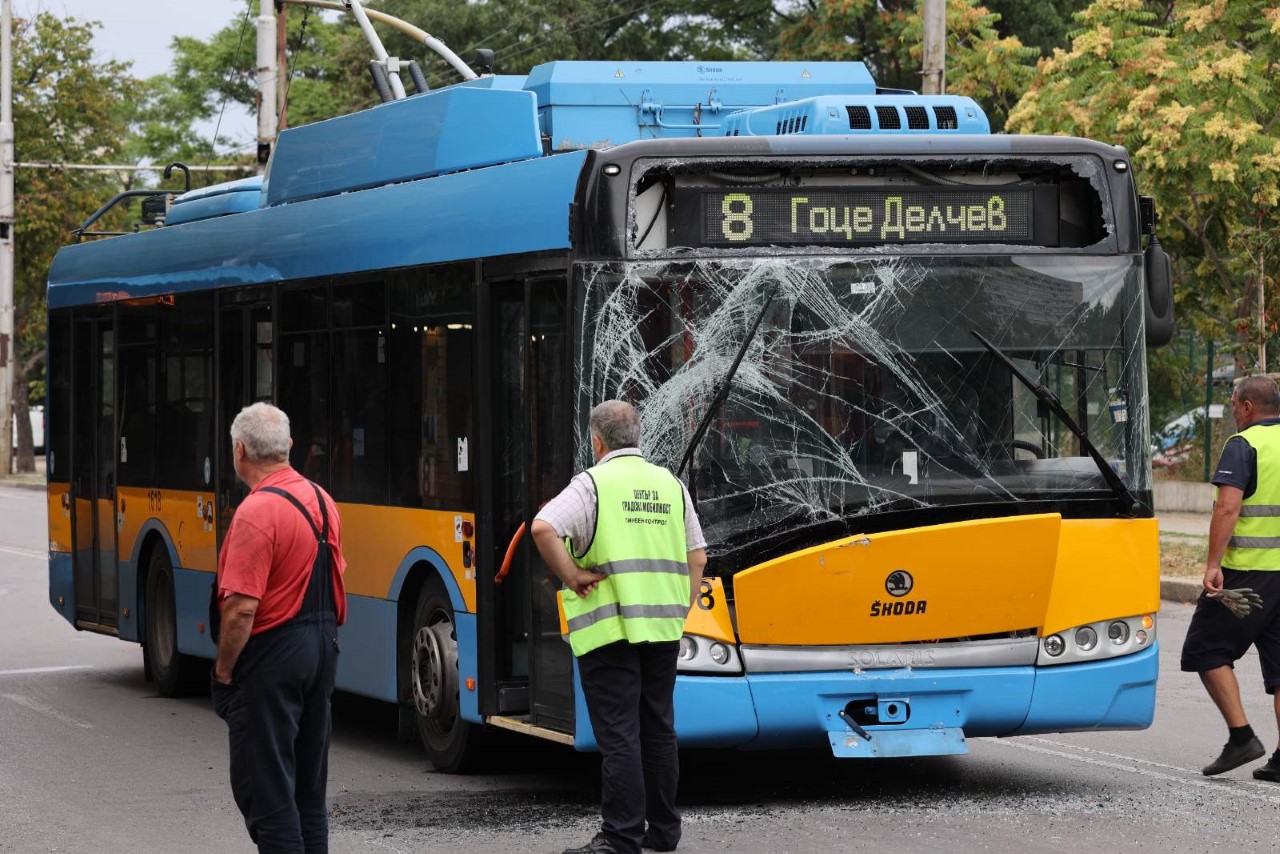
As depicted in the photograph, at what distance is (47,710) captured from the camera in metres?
13.2

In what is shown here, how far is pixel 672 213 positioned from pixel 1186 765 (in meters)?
3.74

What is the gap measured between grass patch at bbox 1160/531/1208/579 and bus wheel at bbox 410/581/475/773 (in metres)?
11.0

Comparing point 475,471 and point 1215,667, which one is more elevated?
point 475,471

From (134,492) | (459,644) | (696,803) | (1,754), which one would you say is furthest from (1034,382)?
(134,492)

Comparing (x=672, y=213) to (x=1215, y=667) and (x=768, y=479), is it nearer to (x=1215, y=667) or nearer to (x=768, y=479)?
(x=768, y=479)

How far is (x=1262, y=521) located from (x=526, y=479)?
135 inches

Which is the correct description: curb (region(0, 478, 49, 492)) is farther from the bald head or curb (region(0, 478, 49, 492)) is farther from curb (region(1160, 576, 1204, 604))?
the bald head

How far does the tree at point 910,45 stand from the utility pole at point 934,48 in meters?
8.13

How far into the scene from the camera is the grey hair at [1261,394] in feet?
33.0

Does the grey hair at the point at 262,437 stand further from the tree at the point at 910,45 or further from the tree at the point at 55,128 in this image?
the tree at the point at 55,128

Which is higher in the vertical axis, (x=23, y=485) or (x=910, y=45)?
(x=910, y=45)

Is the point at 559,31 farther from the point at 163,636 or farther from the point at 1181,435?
the point at 163,636

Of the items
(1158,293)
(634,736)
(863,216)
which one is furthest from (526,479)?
(1158,293)

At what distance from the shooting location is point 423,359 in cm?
1059
